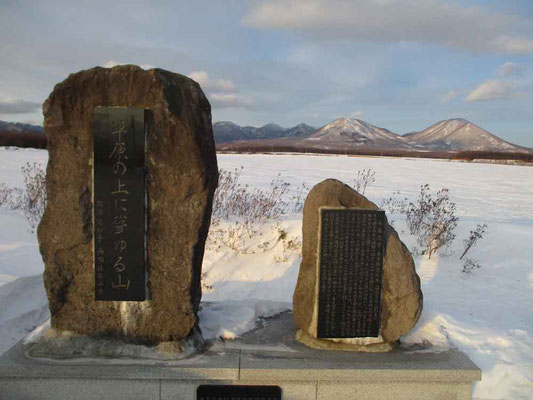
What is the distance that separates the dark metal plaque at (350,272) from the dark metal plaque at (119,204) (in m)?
1.51

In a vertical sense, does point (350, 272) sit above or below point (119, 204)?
below

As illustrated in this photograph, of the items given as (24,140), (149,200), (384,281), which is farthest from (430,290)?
(24,140)

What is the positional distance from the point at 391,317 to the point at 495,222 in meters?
5.79

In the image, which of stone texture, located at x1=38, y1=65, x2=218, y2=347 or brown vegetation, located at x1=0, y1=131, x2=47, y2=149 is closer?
stone texture, located at x1=38, y1=65, x2=218, y2=347

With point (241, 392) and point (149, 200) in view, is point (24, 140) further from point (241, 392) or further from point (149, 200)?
point (241, 392)

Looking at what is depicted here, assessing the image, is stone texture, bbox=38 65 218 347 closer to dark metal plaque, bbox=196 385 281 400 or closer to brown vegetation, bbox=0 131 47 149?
dark metal plaque, bbox=196 385 281 400

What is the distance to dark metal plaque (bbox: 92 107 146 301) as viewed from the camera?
3.19m

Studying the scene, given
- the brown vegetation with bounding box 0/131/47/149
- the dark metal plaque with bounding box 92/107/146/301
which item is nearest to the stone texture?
the dark metal plaque with bounding box 92/107/146/301

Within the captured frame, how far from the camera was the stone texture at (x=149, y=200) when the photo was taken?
3209 millimetres

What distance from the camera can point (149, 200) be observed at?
329 centimetres

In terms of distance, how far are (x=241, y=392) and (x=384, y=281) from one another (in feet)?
4.94

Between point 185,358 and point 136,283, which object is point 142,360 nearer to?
point 185,358

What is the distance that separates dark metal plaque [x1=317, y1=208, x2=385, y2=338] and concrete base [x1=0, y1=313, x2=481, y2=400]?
264mm

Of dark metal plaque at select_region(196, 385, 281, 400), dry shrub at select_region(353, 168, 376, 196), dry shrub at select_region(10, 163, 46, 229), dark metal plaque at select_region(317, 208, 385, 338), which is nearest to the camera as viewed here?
dark metal plaque at select_region(196, 385, 281, 400)
